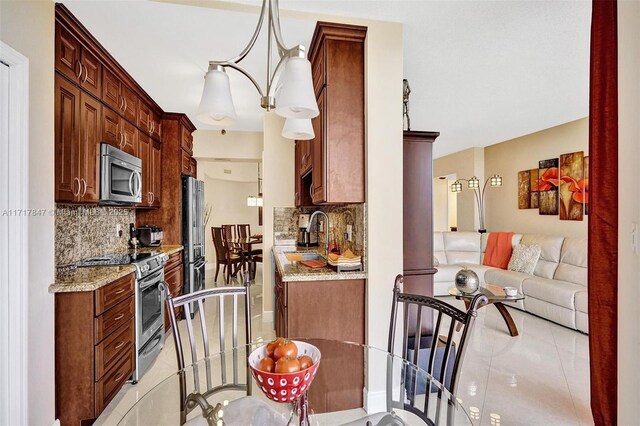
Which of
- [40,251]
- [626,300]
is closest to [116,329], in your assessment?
[40,251]

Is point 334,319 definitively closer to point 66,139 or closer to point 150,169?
point 66,139

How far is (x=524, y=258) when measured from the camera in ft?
15.2

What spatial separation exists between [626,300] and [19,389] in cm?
300

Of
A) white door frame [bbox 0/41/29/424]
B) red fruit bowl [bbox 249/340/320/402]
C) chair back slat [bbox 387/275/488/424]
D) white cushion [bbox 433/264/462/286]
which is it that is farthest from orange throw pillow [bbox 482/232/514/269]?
white door frame [bbox 0/41/29/424]

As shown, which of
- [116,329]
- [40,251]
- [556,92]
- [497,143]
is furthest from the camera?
[497,143]

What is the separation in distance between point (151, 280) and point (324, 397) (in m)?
1.82

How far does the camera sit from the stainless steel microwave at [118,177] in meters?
2.57

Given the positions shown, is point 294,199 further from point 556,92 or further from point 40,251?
point 556,92

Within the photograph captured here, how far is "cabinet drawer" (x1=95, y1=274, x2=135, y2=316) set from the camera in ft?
6.86

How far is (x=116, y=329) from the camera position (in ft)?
7.60

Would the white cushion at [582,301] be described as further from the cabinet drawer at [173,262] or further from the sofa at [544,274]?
the cabinet drawer at [173,262]

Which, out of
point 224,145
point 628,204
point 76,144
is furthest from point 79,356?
point 224,145

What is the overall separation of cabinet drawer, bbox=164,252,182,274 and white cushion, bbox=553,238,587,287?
465 centimetres

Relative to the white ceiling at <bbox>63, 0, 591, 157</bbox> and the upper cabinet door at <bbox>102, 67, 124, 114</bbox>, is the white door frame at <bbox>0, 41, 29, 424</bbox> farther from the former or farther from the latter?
the upper cabinet door at <bbox>102, 67, 124, 114</bbox>
